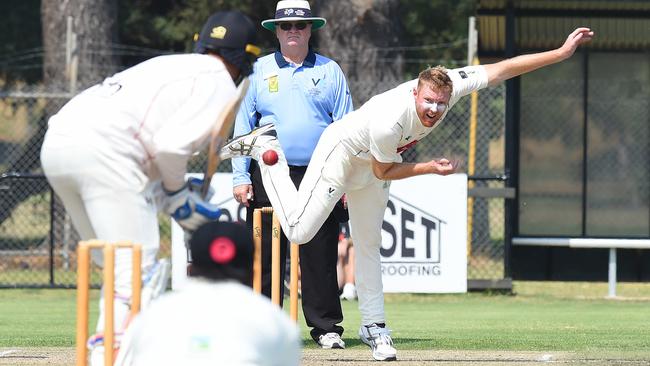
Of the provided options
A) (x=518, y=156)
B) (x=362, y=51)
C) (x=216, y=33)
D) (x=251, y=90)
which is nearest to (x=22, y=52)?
(x=362, y=51)

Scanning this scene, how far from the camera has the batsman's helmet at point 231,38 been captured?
585cm

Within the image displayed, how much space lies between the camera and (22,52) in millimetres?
26484

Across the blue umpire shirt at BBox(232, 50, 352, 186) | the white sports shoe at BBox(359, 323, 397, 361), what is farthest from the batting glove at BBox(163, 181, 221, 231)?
the blue umpire shirt at BBox(232, 50, 352, 186)

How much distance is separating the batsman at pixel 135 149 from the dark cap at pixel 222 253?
133 centimetres

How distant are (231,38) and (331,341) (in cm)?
317

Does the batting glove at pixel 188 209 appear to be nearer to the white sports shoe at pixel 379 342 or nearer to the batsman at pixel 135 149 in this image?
the batsman at pixel 135 149

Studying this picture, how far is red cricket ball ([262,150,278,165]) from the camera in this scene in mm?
8086

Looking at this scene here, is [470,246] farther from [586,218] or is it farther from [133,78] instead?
[133,78]

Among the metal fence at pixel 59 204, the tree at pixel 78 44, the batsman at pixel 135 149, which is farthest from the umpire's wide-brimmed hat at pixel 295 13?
the tree at pixel 78 44

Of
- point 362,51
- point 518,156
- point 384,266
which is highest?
point 362,51

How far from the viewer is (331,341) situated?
851 centimetres

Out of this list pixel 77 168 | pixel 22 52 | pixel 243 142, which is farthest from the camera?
pixel 22 52

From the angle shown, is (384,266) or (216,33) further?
(384,266)

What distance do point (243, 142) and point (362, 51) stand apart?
33.1 ft
